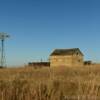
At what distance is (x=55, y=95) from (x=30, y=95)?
0.61m

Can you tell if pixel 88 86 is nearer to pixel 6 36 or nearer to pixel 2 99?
pixel 2 99

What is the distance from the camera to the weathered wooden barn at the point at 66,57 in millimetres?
56062

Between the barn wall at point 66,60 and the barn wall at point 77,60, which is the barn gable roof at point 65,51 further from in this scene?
the barn wall at point 77,60

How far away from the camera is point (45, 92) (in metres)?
5.26

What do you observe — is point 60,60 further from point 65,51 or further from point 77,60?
point 77,60

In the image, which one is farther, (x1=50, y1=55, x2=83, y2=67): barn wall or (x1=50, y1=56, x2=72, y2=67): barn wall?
(x1=50, y1=56, x2=72, y2=67): barn wall

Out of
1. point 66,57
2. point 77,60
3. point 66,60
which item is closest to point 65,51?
point 66,57

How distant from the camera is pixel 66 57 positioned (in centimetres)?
5647

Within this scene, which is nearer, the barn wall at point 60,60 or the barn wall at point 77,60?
the barn wall at point 77,60

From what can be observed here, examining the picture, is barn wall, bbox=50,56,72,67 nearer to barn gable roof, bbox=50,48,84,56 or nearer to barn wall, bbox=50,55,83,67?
barn wall, bbox=50,55,83,67

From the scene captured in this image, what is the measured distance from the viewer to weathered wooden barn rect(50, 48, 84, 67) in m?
56.1

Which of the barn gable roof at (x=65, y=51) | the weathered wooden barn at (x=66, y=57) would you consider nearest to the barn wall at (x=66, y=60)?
the weathered wooden barn at (x=66, y=57)

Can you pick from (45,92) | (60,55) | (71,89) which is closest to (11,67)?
(71,89)

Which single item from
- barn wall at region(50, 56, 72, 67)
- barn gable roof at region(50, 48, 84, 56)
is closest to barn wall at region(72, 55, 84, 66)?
barn wall at region(50, 56, 72, 67)
